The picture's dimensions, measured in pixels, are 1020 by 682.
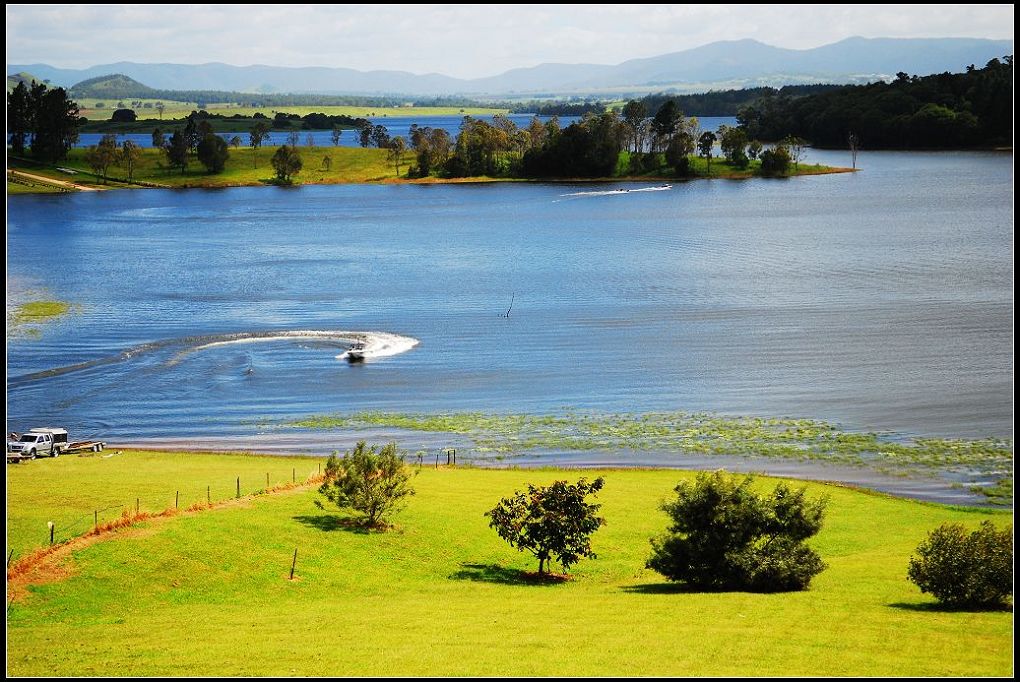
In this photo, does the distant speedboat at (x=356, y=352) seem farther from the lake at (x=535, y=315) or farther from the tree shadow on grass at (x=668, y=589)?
the tree shadow on grass at (x=668, y=589)

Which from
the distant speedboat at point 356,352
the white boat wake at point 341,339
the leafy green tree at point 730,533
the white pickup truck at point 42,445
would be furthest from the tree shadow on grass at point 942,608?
the white boat wake at point 341,339

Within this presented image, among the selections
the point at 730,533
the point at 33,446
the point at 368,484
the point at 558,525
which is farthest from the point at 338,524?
the point at 33,446

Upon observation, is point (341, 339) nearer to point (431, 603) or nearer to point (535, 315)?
point (535, 315)

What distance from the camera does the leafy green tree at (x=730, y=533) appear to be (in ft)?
108

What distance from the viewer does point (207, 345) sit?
78500mm

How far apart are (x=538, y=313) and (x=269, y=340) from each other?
22.4 meters

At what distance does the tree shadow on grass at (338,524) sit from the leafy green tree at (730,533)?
1043cm

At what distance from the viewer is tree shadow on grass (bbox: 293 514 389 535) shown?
3850 cm

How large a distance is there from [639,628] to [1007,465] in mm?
31780

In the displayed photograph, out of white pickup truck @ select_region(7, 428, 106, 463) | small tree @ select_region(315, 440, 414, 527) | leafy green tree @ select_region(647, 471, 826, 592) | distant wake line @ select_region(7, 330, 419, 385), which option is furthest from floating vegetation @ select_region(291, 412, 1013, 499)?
leafy green tree @ select_region(647, 471, 826, 592)

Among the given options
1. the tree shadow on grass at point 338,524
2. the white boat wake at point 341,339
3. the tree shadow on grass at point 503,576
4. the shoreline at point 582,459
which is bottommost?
the shoreline at point 582,459

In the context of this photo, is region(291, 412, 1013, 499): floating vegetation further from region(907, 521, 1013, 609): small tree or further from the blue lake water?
region(907, 521, 1013, 609): small tree

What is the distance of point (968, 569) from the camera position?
29.5 m

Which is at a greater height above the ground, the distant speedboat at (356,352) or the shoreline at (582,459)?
the distant speedboat at (356,352)
